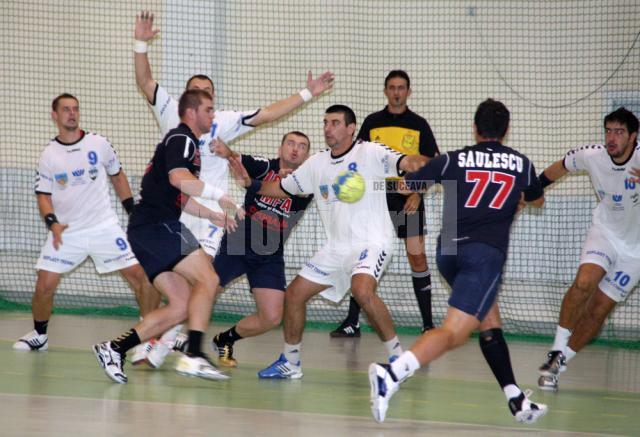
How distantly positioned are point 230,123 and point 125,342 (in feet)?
8.17

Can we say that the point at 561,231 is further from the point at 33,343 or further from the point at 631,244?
the point at 33,343

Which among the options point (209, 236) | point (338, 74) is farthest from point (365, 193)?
→ point (338, 74)

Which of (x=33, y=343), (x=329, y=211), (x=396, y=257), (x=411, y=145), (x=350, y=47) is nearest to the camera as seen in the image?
(x=329, y=211)

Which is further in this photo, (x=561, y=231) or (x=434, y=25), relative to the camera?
(x=434, y=25)

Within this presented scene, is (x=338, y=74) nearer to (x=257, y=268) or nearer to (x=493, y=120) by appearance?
(x=257, y=268)

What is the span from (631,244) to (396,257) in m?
4.71

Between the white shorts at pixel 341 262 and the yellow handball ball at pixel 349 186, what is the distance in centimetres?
40

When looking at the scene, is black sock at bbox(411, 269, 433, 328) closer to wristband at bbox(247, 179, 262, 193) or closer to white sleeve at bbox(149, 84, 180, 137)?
wristband at bbox(247, 179, 262, 193)

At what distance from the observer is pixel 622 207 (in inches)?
323

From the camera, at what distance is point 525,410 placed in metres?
5.84

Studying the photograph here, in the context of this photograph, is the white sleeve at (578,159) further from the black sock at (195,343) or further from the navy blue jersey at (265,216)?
the black sock at (195,343)

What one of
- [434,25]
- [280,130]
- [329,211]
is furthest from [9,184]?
[329,211]

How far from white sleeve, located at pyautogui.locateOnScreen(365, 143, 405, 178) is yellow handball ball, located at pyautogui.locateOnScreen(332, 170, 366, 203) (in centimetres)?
15

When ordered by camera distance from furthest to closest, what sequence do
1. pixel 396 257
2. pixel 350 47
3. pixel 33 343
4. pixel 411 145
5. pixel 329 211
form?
pixel 350 47
pixel 396 257
pixel 411 145
pixel 33 343
pixel 329 211
